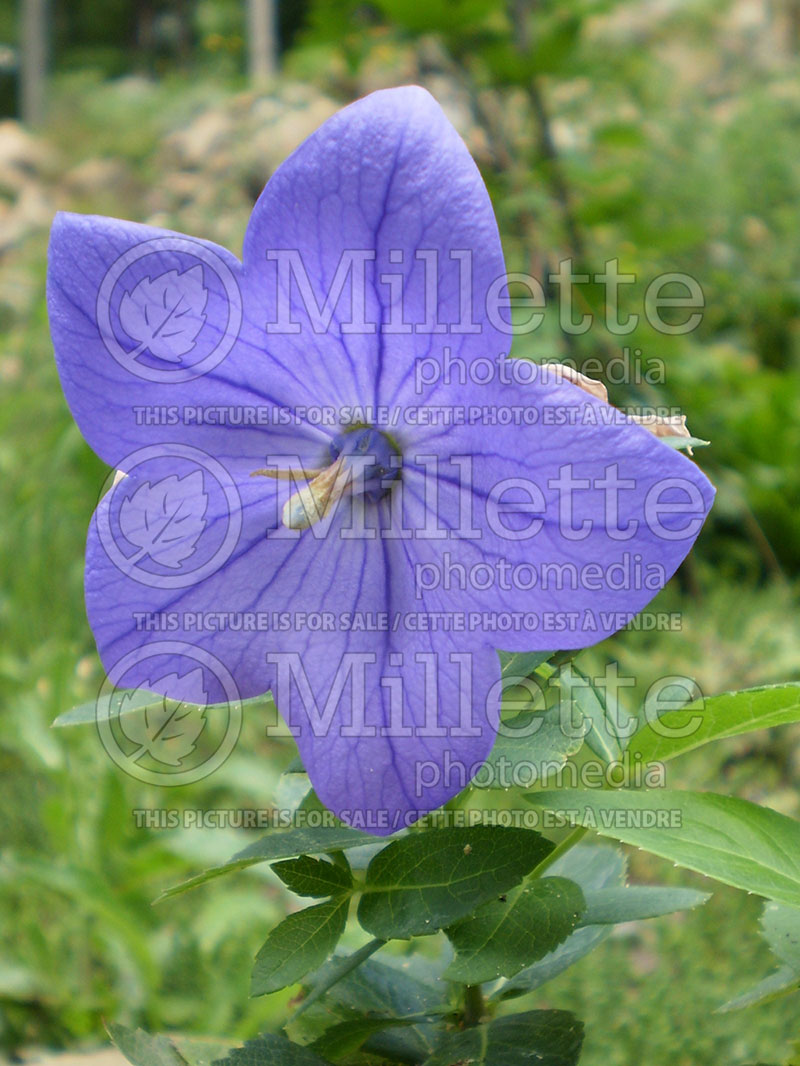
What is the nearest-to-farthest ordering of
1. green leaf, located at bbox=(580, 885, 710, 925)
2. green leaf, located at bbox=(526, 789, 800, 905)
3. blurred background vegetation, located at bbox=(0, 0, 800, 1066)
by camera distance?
green leaf, located at bbox=(526, 789, 800, 905), green leaf, located at bbox=(580, 885, 710, 925), blurred background vegetation, located at bbox=(0, 0, 800, 1066)

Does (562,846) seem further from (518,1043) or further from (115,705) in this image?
→ (115,705)

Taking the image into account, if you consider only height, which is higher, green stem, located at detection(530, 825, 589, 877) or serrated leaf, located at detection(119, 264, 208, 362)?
serrated leaf, located at detection(119, 264, 208, 362)

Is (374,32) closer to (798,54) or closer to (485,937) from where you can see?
(485,937)

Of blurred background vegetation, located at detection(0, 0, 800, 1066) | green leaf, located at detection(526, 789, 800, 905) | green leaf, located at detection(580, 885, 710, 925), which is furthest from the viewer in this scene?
blurred background vegetation, located at detection(0, 0, 800, 1066)

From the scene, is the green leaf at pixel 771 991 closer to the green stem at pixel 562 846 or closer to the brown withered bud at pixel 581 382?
the green stem at pixel 562 846

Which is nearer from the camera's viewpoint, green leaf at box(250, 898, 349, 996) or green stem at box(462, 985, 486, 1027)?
green leaf at box(250, 898, 349, 996)

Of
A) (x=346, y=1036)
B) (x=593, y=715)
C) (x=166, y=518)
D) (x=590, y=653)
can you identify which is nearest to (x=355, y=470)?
(x=166, y=518)

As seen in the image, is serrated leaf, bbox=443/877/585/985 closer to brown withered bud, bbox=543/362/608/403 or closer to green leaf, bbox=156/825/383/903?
green leaf, bbox=156/825/383/903

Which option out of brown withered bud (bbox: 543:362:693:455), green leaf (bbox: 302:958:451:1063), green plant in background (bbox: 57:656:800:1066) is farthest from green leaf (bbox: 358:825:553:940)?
brown withered bud (bbox: 543:362:693:455)
